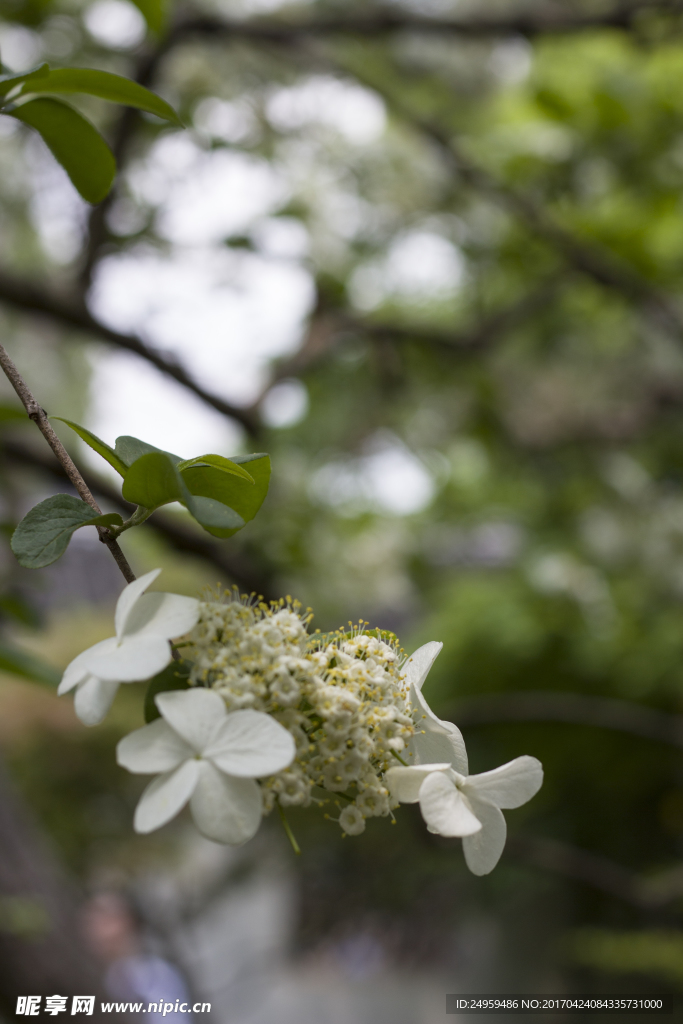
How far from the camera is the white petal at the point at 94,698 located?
0.17 metres

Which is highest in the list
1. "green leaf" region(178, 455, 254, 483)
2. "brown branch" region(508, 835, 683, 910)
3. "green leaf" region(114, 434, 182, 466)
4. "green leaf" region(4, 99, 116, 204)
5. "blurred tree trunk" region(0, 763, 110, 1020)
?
"green leaf" region(4, 99, 116, 204)

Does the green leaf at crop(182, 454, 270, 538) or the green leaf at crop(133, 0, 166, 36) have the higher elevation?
the green leaf at crop(133, 0, 166, 36)

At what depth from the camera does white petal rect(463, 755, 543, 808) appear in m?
0.20

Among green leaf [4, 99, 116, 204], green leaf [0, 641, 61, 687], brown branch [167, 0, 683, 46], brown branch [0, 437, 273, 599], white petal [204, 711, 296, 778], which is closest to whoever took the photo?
white petal [204, 711, 296, 778]

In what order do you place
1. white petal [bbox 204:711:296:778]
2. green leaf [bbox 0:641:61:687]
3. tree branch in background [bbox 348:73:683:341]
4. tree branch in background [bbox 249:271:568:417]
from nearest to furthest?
white petal [bbox 204:711:296:778] < green leaf [bbox 0:641:61:687] < tree branch in background [bbox 348:73:683:341] < tree branch in background [bbox 249:271:568:417]

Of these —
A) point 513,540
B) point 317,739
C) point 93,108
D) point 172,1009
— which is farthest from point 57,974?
point 513,540

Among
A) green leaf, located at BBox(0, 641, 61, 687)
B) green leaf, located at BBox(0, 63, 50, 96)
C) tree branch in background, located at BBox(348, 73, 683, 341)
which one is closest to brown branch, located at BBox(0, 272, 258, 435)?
tree branch in background, located at BBox(348, 73, 683, 341)

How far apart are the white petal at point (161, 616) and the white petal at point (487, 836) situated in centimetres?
9

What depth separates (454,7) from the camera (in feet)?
8.04

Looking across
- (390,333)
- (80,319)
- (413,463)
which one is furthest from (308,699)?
(413,463)

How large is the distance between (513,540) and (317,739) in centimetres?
224

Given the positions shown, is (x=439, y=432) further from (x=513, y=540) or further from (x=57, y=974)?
(x=57, y=974)

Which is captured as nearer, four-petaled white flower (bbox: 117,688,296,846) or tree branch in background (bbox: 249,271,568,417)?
four-petaled white flower (bbox: 117,688,296,846)

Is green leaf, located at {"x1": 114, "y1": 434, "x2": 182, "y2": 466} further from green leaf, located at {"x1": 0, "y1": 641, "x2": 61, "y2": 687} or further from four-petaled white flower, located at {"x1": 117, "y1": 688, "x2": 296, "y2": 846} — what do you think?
green leaf, located at {"x1": 0, "y1": 641, "x2": 61, "y2": 687}
